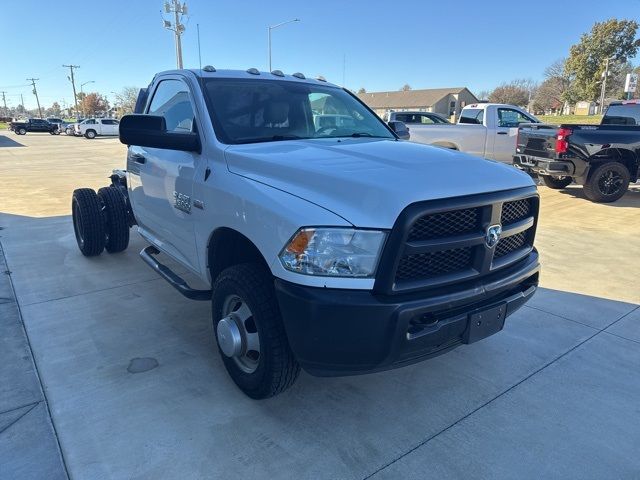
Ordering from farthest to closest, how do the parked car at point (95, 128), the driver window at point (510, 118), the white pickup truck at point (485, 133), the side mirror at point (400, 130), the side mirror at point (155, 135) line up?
the parked car at point (95, 128), the driver window at point (510, 118), the white pickup truck at point (485, 133), the side mirror at point (400, 130), the side mirror at point (155, 135)

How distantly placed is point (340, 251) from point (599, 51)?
Result: 2652 inches

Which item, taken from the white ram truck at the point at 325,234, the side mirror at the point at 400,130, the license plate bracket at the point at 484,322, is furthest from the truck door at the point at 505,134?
the license plate bracket at the point at 484,322

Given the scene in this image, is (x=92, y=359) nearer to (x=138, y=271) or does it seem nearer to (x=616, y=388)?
(x=138, y=271)

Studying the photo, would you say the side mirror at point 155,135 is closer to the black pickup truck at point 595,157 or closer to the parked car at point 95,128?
the black pickup truck at point 595,157

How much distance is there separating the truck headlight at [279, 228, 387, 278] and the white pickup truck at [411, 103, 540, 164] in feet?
36.4

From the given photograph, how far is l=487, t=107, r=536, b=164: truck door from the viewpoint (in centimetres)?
1252

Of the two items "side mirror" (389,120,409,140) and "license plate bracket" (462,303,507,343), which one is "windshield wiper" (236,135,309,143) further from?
"license plate bracket" (462,303,507,343)

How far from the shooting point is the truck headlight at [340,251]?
2.13 meters

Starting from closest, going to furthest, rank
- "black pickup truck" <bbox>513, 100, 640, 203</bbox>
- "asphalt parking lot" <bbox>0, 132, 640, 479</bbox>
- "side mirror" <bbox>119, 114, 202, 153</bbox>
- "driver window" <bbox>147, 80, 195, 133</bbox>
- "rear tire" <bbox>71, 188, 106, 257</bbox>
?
"asphalt parking lot" <bbox>0, 132, 640, 479</bbox>
"side mirror" <bbox>119, 114, 202, 153</bbox>
"driver window" <bbox>147, 80, 195, 133</bbox>
"rear tire" <bbox>71, 188, 106, 257</bbox>
"black pickup truck" <bbox>513, 100, 640, 203</bbox>

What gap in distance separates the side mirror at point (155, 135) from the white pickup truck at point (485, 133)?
10435mm

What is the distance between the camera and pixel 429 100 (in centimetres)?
8538

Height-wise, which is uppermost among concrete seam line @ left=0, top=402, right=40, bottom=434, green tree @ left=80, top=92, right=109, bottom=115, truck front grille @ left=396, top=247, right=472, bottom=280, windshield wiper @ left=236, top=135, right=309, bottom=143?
green tree @ left=80, top=92, right=109, bottom=115

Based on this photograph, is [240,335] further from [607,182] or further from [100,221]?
[607,182]

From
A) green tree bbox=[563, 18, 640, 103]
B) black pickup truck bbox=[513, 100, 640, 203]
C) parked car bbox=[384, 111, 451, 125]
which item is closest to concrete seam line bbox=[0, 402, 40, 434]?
black pickup truck bbox=[513, 100, 640, 203]
